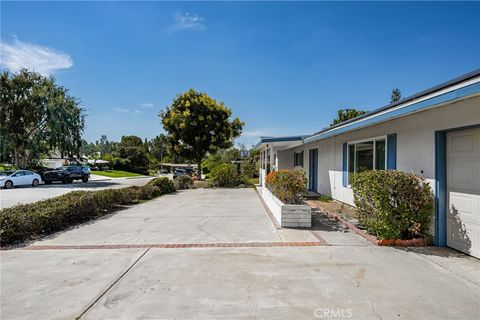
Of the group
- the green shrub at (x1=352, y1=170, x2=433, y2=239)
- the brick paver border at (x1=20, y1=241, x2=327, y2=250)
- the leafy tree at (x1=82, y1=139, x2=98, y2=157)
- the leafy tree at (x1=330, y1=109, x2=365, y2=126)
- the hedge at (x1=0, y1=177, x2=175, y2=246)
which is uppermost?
the leafy tree at (x1=330, y1=109, x2=365, y2=126)

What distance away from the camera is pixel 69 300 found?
361cm

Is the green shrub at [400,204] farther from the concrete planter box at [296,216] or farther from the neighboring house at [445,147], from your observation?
the concrete planter box at [296,216]

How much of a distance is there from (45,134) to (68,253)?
26.1 m

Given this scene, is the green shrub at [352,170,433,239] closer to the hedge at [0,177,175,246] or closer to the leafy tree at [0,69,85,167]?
the hedge at [0,177,175,246]

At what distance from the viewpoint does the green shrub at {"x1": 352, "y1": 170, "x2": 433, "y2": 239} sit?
5.70 m

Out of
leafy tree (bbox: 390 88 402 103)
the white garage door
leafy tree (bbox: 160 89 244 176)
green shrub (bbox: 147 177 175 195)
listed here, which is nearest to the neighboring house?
the white garage door

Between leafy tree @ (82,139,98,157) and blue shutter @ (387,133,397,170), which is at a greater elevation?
leafy tree @ (82,139,98,157)

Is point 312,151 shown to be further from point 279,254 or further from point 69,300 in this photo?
point 69,300

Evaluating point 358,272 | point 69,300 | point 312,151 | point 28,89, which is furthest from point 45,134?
point 358,272

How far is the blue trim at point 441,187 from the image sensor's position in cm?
560

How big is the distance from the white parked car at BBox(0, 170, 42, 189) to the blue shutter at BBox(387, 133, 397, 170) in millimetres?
25595

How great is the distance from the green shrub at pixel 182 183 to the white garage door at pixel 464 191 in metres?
16.5

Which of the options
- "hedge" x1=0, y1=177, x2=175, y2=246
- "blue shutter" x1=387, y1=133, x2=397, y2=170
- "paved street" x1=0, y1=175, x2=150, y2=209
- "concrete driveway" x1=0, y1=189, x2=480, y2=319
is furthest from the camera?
"paved street" x1=0, y1=175, x2=150, y2=209

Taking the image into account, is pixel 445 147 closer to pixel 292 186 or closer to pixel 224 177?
pixel 292 186
